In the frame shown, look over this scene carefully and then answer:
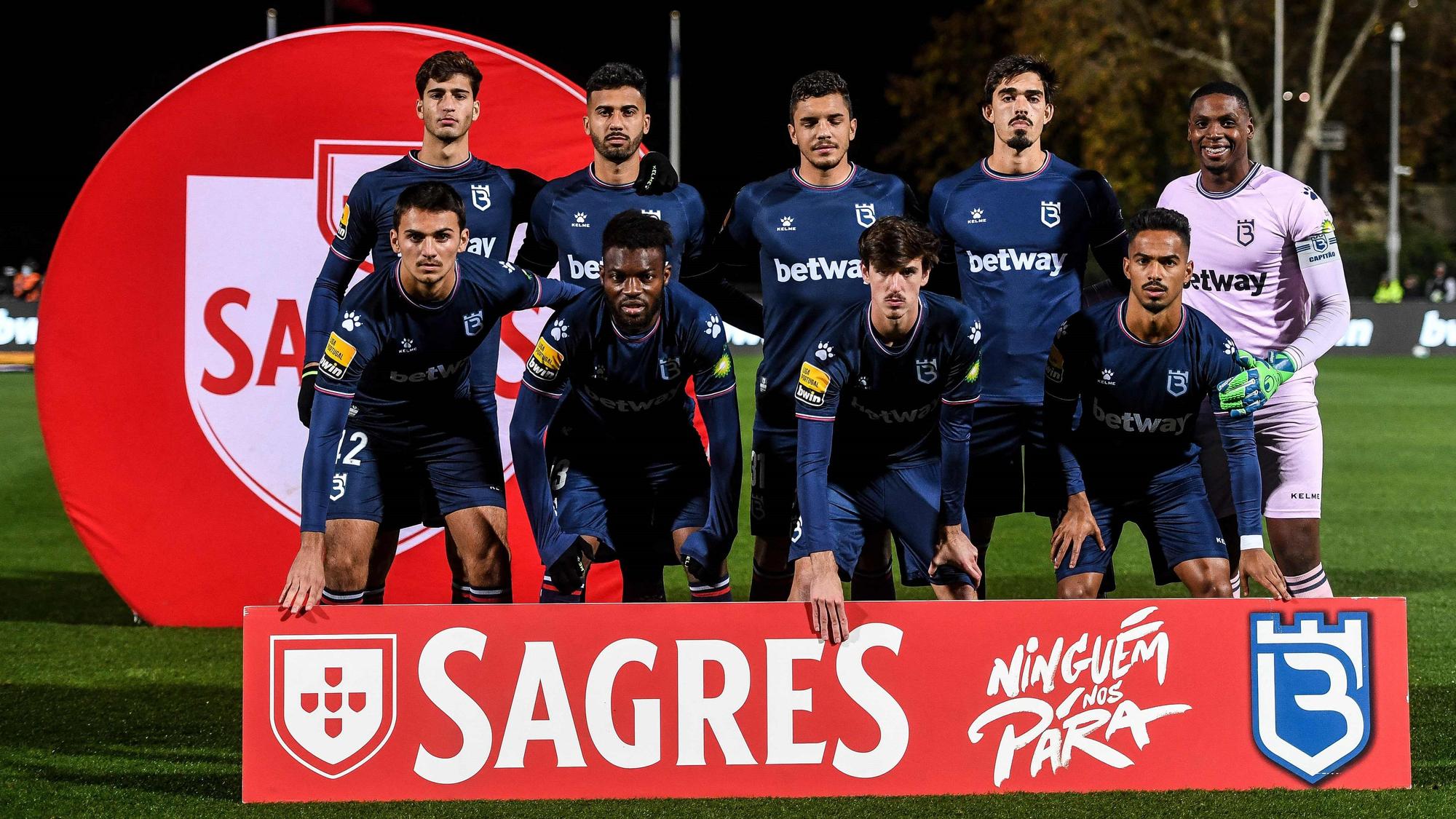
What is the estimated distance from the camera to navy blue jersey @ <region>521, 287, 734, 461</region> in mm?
5246

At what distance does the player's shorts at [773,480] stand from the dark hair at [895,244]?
934 mm

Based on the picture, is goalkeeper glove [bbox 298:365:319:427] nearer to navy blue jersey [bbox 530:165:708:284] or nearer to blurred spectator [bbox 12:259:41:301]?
navy blue jersey [bbox 530:165:708:284]

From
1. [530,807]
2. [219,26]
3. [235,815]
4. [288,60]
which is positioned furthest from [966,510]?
[219,26]

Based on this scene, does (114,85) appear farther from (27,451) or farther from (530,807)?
(530,807)

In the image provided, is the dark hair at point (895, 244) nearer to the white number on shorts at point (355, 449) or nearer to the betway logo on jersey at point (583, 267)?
the betway logo on jersey at point (583, 267)

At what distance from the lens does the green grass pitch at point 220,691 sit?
459 centimetres

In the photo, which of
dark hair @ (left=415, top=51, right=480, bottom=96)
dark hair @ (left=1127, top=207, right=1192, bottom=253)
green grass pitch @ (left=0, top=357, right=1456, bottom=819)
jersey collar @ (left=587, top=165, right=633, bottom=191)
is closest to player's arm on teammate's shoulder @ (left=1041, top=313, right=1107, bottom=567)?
dark hair @ (left=1127, top=207, right=1192, bottom=253)

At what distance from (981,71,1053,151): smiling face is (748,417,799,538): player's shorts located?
4.22ft

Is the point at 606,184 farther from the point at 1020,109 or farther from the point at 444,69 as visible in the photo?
the point at 1020,109

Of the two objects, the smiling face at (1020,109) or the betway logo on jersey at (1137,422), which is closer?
the betway logo on jersey at (1137,422)

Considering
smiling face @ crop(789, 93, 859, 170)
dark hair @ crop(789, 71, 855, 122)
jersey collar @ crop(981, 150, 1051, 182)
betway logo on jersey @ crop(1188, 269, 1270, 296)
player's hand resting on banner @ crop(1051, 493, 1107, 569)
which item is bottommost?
player's hand resting on banner @ crop(1051, 493, 1107, 569)

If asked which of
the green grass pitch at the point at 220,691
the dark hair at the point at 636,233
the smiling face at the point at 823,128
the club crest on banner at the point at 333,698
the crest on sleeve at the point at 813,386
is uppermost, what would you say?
the smiling face at the point at 823,128

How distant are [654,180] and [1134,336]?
1770mm

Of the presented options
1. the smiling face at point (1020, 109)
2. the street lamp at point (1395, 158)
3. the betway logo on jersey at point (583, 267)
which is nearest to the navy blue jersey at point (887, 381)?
the smiling face at point (1020, 109)
